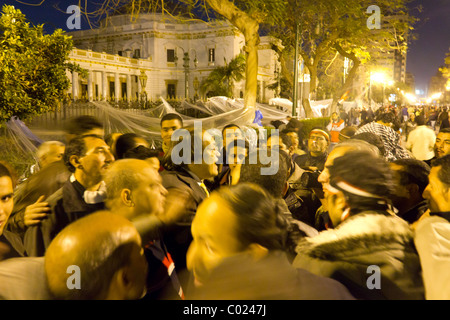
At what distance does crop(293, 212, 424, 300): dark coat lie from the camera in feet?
5.07

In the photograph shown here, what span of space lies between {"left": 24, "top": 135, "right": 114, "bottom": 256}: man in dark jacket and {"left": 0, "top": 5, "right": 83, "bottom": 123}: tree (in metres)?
4.47

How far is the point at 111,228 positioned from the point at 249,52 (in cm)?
810

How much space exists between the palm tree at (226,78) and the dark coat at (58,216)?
43.2 metres

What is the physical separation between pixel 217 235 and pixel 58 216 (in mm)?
1311

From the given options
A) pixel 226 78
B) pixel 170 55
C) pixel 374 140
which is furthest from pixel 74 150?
pixel 170 55

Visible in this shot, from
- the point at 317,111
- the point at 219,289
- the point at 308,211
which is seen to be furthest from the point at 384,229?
the point at 317,111

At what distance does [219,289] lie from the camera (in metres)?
1.33

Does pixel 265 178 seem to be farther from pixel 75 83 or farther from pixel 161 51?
pixel 161 51

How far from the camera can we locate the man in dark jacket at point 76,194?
2.23m

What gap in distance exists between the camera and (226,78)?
153 ft

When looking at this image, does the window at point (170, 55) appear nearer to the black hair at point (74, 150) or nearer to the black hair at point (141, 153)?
the black hair at point (141, 153)

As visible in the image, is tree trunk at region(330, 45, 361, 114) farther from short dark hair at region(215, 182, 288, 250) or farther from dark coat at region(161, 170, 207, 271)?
short dark hair at region(215, 182, 288, 250)

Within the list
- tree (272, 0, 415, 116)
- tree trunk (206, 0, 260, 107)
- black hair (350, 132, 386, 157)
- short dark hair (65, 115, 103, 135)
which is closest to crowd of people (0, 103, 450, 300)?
short dark hair (65, 115, 103, 135)

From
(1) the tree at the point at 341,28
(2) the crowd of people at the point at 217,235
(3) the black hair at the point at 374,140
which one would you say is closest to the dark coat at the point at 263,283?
(2) the crowd of people at the point at 217,235
